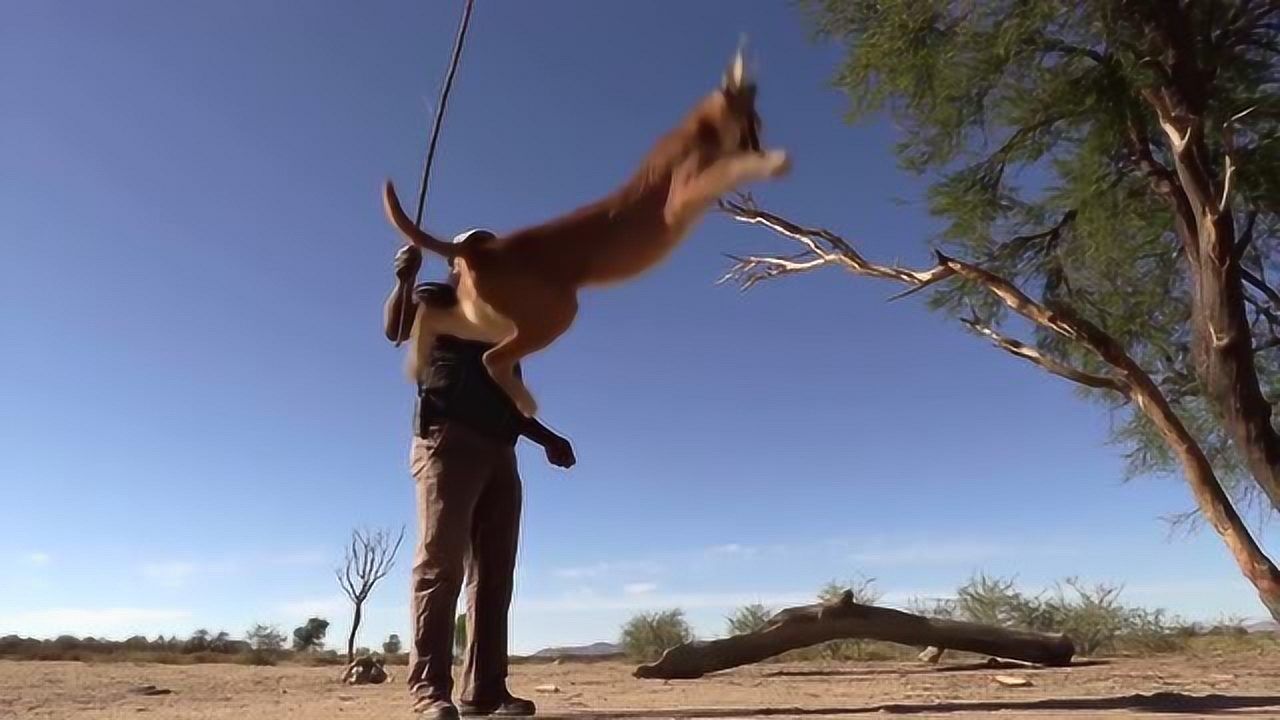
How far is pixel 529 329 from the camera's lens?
6.68 feet

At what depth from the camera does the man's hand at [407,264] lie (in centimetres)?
331

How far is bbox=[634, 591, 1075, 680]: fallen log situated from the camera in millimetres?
8742

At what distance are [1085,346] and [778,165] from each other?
34.7ft

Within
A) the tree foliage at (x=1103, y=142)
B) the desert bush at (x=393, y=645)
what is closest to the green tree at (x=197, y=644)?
the desert bush at (x=393, y=645)

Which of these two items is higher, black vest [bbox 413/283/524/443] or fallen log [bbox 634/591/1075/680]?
black vest [bbox 413/283/524/443]

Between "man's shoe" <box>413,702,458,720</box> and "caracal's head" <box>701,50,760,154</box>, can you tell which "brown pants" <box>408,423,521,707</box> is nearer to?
"man's shoe" <box>413,702,458,720</box>

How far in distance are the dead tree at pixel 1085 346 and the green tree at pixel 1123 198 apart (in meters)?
0.02

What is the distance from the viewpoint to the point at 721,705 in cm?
550

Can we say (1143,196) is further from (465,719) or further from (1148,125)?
(465,719)

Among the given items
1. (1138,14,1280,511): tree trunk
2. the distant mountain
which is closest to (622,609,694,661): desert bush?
the distant mountain

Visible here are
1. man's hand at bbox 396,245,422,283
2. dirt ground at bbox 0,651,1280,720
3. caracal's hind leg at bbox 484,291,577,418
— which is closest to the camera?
caracal's hind leg at bbox 484,291,577,418

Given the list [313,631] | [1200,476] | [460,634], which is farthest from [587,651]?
[313,631]

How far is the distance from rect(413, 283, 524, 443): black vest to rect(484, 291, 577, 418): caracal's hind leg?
2.27m

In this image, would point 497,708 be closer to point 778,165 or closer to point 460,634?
point 778,165
